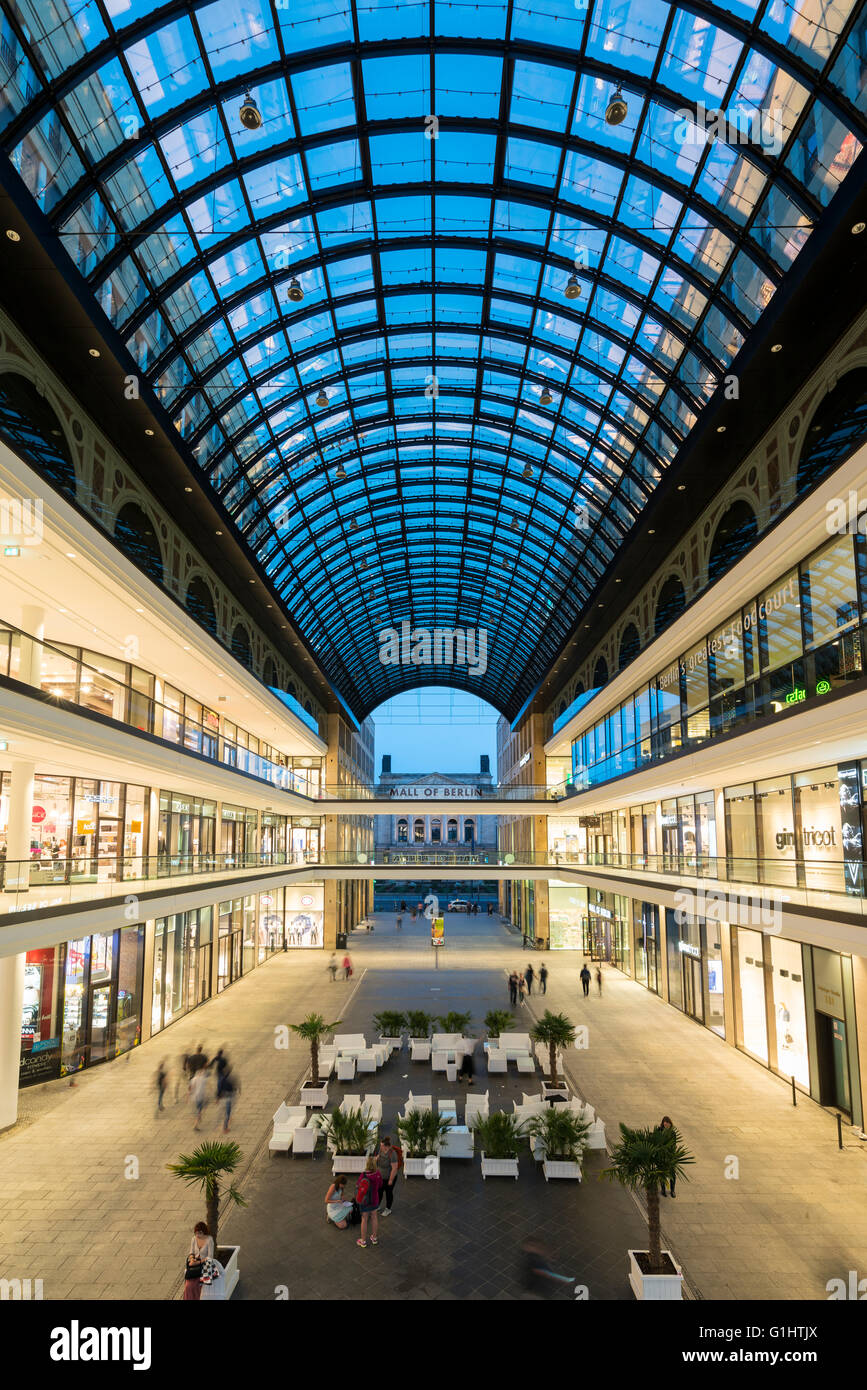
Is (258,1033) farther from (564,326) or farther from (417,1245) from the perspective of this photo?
(564,326)

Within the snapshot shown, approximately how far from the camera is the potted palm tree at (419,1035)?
21219 mm

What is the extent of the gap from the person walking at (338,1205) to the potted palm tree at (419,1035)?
377 inches

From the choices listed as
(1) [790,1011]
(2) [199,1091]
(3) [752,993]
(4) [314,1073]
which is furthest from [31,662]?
(3) [752,993]

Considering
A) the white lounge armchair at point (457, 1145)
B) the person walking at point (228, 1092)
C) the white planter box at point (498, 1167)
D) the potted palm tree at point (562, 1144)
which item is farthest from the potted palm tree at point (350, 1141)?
the person walking at point (228, 1092)

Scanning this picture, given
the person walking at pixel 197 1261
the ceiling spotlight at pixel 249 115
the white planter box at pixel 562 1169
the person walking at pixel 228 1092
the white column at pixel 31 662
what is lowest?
the person walking at pixel 228 1092

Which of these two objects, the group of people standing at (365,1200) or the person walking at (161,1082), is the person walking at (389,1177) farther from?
the person walking at (161,1082)

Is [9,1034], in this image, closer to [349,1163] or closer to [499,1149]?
[349,1163]

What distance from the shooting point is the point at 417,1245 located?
1080 cm

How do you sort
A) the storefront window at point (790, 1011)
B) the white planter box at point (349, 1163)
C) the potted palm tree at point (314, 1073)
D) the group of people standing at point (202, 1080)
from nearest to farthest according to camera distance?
the white planter box at point (349, 1163), the potted palm tree at point (314, 1073), the group of people standing at point (202, 1080), the storefront window at point (790, 1011)

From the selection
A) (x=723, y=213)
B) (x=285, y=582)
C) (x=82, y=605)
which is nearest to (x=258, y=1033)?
(x=82, y=605)

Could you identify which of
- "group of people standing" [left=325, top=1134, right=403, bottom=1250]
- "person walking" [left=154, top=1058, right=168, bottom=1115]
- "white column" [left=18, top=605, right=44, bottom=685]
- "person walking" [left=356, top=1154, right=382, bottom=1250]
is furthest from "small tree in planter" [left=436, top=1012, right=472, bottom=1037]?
"white column" [left=18, top=605, right=44, bottom=685]

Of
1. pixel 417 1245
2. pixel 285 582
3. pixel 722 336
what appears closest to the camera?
pixel 417 1245

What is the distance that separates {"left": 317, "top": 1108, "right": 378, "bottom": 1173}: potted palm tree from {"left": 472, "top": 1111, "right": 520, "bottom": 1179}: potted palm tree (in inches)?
77.2
